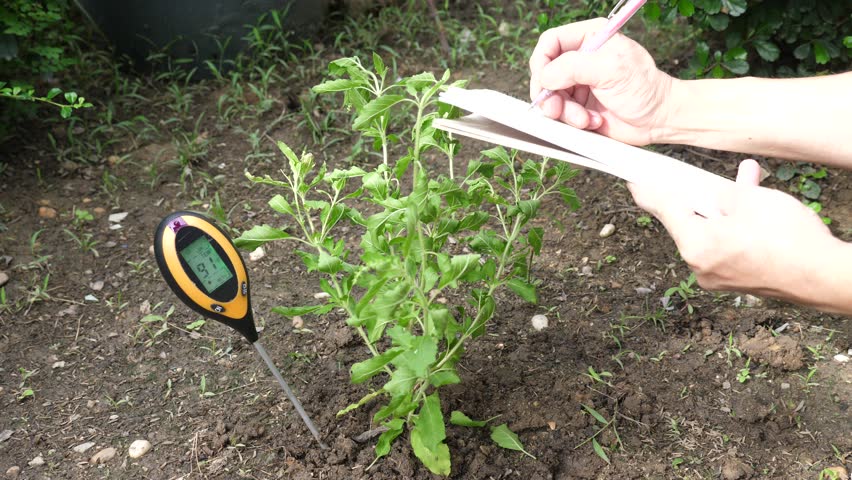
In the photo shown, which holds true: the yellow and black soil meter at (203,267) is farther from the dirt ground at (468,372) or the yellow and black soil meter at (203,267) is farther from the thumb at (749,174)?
the thumb at (749,174)

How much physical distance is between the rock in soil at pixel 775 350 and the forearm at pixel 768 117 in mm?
599

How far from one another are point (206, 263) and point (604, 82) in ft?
3.67

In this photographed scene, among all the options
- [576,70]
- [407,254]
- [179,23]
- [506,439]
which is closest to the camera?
[407,254]

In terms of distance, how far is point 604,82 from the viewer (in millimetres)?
1972

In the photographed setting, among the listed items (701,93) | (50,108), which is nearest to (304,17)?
(50,108)

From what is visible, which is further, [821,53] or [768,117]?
[821,53]

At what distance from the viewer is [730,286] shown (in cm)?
163

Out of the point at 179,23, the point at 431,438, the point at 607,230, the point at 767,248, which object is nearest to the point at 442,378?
the point at 431,438

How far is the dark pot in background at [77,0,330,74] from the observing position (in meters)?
3.46

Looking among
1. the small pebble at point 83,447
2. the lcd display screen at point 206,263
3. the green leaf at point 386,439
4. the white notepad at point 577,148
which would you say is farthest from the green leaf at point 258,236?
the small pebble at point 83,447

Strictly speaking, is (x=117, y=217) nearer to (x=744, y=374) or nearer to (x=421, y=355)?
(x=421, y=355)

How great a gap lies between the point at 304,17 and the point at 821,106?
8.33 ft

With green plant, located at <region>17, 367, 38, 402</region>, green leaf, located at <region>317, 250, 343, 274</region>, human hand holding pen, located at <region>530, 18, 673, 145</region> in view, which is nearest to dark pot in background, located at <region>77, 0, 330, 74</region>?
green plant, located at <region>17, 367, 38, 402</region>

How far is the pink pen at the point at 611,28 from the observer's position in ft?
5.54
